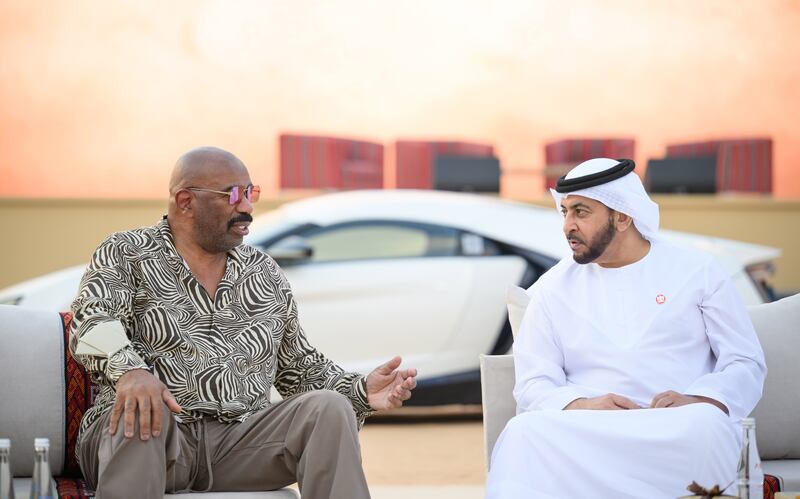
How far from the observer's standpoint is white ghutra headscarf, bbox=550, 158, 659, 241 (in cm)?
375

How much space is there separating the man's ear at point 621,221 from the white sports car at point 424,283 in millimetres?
3232

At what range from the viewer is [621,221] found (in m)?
3.83

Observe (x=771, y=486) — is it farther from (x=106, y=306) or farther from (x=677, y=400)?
(x=106, y=306)

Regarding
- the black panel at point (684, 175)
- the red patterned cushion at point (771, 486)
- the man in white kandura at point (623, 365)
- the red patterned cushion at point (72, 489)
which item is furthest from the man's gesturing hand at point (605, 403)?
the black panel at point (684, 175)

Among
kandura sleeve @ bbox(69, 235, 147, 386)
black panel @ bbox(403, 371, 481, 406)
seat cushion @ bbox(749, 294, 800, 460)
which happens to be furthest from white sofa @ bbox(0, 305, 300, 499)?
black panel @ bbox(403, 371, 481, 406)

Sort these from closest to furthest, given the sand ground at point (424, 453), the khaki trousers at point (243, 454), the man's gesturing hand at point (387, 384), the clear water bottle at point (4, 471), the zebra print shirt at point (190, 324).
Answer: the clear water bottle at point (4, 471), the khaki trousers at point (243, 454), the zebra print shirt at point (190, 324), the man's gesturing hand at point (387, 384), the sand ground at point (424, 453)

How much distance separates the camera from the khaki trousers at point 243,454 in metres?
2.95

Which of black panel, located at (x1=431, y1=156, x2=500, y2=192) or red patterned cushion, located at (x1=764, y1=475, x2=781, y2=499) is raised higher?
black panel, located at (x1=431, y1=156, x2=500, y2=192)

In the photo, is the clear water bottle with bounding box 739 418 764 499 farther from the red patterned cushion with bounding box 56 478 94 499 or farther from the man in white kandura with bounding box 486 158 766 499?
the red patterned cushion with bounding box 56 478 94 499

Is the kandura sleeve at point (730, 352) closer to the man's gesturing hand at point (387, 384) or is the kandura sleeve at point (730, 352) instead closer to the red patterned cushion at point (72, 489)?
the man's gesturing hand at point (387, 384)

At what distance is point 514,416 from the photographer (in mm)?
3645

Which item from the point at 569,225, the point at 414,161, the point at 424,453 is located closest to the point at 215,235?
the point at 569,225

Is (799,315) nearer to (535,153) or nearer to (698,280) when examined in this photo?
(698,280)

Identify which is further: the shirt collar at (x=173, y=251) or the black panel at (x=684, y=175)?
the black panel at (x=684, y=175)
